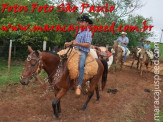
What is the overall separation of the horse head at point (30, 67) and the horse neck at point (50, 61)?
211mm

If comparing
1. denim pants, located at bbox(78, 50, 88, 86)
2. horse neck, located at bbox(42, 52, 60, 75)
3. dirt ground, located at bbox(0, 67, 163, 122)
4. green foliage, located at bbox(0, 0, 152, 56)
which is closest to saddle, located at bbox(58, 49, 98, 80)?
denim pants, located at bbox(78, 50, 88, 86)

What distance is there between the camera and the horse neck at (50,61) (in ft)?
13.0

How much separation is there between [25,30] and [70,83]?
5867 millimetres

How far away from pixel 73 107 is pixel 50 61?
1.88 meters

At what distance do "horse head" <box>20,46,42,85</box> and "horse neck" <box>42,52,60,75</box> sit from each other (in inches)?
8.3

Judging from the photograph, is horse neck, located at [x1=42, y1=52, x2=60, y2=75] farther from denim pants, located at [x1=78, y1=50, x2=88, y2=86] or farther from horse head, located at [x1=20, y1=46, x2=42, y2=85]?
denim pants, located at [x1=78, y1=50, x2=88, y2=86]

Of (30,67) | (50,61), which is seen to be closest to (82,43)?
(50,61)

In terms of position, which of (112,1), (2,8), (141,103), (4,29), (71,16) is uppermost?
(112,1)

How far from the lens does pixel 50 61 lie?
404cm

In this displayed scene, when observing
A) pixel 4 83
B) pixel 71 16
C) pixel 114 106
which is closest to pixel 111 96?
pixel 114 106

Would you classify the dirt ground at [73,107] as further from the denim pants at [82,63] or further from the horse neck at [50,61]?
the horse neck at [50,61]

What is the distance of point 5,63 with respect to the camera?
10.7 metres

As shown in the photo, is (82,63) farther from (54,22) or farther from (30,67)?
(54,22)

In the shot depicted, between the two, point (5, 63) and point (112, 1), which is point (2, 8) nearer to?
point (5, 63)
